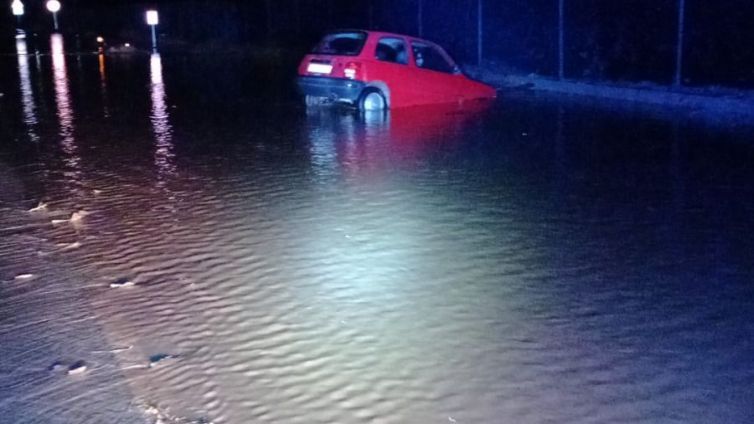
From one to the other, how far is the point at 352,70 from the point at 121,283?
33.9ft

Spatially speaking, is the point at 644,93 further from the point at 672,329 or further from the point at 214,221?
the point at 672,329

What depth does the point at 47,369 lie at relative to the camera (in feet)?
17.6

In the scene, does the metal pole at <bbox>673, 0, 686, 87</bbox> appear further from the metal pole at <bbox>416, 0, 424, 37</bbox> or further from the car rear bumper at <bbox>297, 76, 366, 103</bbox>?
the metal pole at <bbox>416, 0, 424, 37</bbox>

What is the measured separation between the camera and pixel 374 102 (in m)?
17.3

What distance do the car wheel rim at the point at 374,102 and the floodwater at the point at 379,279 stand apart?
3.17 meters

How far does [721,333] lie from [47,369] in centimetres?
417

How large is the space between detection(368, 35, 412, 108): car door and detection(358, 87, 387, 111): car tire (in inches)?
7.4

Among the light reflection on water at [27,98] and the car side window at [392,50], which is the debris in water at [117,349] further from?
the car side window at [392,50]

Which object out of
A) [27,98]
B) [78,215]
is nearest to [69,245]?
[78,215]

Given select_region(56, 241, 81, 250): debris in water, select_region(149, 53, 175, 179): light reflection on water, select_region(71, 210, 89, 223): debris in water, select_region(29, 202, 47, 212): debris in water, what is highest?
Result: select_region(149, 53, 175, 179): light reflection on water

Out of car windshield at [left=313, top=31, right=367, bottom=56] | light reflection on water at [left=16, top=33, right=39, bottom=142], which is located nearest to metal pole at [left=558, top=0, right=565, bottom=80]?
car windshield at [left=313, top=31, right=367, bottom=56]

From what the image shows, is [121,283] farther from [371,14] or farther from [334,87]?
[371,14]

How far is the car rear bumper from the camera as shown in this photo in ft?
55.1

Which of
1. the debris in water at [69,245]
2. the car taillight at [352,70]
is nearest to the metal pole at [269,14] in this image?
the car taillight at [352,70]
